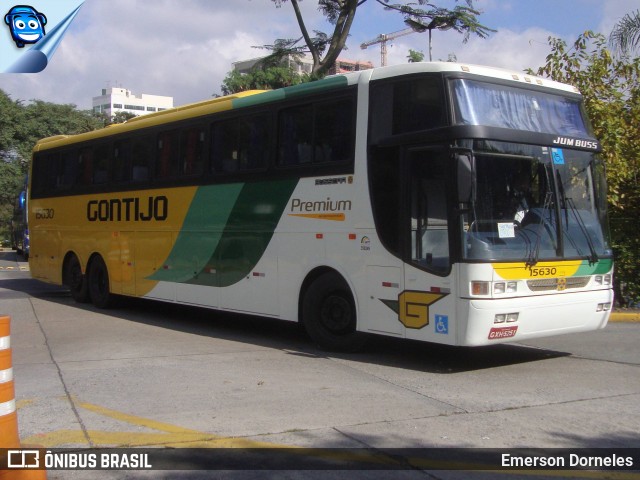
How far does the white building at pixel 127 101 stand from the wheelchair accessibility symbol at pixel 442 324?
15619cm

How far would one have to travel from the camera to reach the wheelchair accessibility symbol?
788 centimetres

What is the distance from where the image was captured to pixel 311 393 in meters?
7.22

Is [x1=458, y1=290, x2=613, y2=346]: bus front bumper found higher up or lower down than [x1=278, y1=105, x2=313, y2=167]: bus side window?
lower down

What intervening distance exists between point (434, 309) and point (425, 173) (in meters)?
1.61

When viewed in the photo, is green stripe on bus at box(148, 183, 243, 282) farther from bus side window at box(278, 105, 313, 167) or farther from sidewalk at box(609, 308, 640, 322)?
sidewalk at box(609, 308, 640, 322)

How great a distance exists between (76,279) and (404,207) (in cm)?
998

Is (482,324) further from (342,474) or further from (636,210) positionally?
(636,210)

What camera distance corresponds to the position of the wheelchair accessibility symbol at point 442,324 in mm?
7882

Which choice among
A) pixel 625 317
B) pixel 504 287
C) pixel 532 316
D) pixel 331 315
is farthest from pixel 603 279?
pixel 625 317

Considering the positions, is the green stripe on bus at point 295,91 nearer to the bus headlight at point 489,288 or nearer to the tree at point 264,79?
the bus headlight at point 489,288

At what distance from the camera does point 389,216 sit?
8.58m

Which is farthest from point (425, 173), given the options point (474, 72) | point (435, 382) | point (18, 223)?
point (18, 223)

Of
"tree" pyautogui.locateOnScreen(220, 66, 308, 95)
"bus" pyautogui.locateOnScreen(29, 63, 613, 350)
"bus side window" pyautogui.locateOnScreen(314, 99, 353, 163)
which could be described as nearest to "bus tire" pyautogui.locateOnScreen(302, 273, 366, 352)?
"bus" pyautogui.locateOnScreen(29, 63, 613, 350)

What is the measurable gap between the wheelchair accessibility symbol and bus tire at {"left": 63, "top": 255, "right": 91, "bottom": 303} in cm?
986
